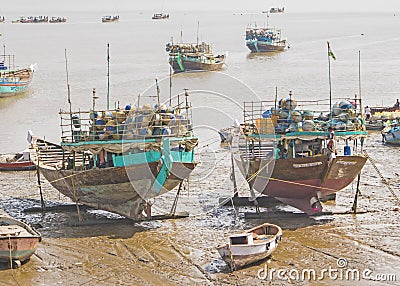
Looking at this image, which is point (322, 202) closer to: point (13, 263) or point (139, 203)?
point (139, 203)

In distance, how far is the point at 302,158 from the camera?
16984 mm

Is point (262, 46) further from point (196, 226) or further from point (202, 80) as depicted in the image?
point (196, 226)

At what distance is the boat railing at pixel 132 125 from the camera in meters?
16.5

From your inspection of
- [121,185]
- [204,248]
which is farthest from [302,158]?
[121,185]

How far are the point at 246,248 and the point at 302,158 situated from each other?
3.76 meters

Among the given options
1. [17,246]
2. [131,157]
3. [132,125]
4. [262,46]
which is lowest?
[17,246]

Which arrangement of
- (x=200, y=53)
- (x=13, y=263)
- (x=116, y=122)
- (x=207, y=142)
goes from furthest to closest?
(x=200, y=53)
(x=207, y=142)
(x=116, y=122)
(x=13, y=263)

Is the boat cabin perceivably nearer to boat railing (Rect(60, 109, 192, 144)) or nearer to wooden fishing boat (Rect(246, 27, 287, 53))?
boat railing (Rect(60, 109, 192, 144))

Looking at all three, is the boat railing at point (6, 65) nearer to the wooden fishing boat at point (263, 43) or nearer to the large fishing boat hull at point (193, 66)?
Answer: the large fishing boat hull at point (193, 66)

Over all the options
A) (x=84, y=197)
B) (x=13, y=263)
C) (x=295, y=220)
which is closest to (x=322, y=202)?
(x=295, y=220)

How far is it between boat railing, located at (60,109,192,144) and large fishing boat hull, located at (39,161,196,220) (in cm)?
70

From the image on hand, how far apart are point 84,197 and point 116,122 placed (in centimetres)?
211

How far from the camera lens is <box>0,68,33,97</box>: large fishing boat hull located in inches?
1599

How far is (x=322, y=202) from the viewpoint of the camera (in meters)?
18.4
